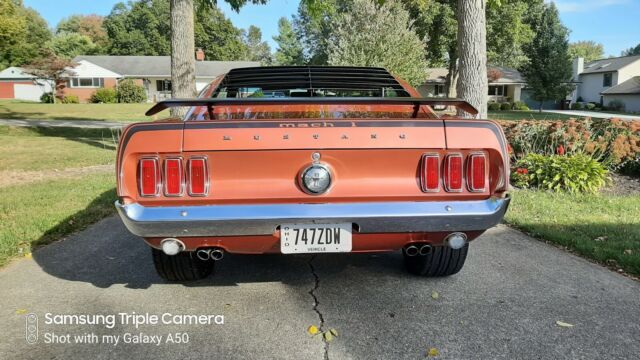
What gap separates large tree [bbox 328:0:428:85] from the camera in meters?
22.4

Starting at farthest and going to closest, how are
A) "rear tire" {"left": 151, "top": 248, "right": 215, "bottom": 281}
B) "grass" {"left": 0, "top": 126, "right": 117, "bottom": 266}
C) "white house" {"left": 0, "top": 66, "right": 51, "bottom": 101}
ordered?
"white house" {"left": 0, "top": 66, "right": 51, "bottom": 101} < "grass" {"left": 0, "top": 126, "right": 117, "bottom": 266} < "rear tire" {"left": 151, "top": 248, "right": 215, "bottom": 281}

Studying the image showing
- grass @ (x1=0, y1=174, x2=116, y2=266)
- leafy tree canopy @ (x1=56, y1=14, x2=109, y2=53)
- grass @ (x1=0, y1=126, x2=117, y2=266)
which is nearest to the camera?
grass @ (x1=0, y1=174, x2=116, y2=266)

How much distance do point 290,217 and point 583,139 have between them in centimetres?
689

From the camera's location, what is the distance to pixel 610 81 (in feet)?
168

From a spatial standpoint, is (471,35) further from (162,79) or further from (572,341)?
(162,79)

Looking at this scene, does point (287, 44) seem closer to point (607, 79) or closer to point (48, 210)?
point (607, 79)

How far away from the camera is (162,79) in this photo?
54062mm

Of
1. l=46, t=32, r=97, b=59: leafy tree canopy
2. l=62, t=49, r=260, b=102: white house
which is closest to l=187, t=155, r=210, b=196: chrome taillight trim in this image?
l=62, t=49, r=260, b=102: white house

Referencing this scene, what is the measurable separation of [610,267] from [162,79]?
54.5 metres

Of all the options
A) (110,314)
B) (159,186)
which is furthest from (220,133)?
(110,314)

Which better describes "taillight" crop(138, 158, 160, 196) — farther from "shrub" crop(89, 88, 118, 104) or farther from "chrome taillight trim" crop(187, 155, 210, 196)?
"shrub" crop(89, 88, 118, 104)

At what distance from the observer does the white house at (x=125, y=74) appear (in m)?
50.4

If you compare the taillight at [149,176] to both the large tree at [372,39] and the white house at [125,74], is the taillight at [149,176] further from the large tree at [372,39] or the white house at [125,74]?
the white house at [125,74]

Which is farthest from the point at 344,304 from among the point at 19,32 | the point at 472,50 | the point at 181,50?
the point at 19,32
